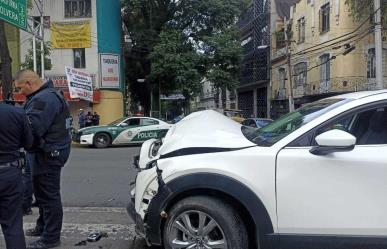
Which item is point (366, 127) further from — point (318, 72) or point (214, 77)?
point (318, 72)

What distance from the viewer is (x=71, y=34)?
31734 mm

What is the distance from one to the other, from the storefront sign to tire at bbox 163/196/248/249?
2838cm

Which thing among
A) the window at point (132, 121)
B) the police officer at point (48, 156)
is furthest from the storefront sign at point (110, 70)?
the police officer at point (48, 156)

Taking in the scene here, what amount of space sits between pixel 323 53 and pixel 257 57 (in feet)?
46.1

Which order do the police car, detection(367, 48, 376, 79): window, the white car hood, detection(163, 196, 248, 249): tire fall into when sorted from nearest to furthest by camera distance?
1. detection(163, 196, 248, 249): tire
2. the white car hood
3. the police car
4. detection(367, 48, 376, 79): window

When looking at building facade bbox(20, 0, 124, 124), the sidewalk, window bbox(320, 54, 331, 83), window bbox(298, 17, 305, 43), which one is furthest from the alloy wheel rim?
window bbox(298, 17, 305, 43)

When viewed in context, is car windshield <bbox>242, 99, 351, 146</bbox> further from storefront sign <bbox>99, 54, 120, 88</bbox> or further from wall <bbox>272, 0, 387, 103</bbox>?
wall <bbox>272, 0, 387, 103</bbox>

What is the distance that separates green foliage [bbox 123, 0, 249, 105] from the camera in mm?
31734

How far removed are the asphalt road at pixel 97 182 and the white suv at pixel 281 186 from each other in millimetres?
3610

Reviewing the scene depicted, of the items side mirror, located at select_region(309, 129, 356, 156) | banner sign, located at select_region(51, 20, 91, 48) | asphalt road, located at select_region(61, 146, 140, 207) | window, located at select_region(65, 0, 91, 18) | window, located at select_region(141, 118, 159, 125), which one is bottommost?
asphalt road, located at select_region(61, 146, 140, 207)

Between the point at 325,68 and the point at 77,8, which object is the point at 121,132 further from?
the point at 325,68

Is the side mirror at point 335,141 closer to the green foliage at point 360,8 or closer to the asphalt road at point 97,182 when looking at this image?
the asphalt road at point 97,182

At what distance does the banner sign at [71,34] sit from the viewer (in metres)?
31.6

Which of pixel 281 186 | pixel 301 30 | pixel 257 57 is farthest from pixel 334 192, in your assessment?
pixel 257 57
